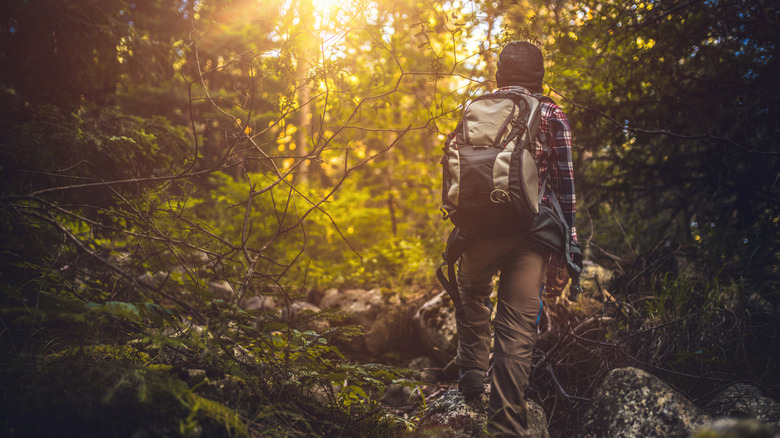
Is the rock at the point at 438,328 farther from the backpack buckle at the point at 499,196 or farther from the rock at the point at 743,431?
the rock at the point at 743,431

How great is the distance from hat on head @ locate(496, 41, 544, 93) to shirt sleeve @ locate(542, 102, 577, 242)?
26 cm

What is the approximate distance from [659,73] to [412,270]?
13.1 ft

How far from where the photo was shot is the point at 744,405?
2.79 meters

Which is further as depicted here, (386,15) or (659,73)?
(659,73)

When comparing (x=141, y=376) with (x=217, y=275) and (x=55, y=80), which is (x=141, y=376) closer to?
(x=217, y=275)

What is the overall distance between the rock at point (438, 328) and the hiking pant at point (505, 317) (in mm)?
1644

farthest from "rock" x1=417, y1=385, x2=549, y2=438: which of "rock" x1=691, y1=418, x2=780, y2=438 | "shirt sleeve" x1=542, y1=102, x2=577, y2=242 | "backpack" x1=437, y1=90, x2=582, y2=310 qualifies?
"rock" x1=691, y1=418, x2=780, y2=438

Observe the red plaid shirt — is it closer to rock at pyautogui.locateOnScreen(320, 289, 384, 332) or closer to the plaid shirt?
the plaid shirt

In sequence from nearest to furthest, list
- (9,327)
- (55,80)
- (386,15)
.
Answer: (9,327), (386,15), (55,80)

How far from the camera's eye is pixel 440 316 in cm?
491

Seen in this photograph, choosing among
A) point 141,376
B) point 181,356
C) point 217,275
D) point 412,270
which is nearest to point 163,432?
point 141,376

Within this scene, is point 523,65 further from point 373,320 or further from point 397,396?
point 373,320

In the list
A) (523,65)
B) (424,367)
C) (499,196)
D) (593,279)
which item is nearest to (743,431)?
(499,196)

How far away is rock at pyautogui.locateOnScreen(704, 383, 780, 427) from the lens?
2691mm
